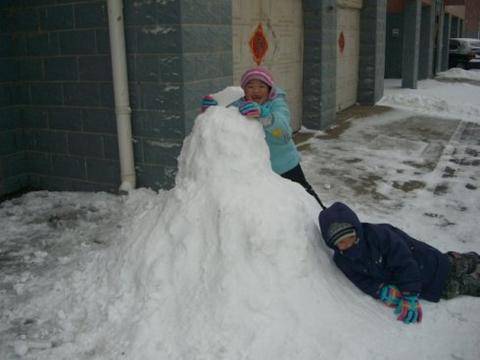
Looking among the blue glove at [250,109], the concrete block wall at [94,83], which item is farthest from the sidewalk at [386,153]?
the blue glove at [250,109]

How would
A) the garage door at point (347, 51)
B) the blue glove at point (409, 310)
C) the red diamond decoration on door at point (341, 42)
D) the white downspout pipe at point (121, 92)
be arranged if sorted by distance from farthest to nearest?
the garage door at point (347, 51) → the red diamond decoration on door at point (341, 42) → the white downspout pipe at point (121, 92) → the blue glove at point (409, 310)

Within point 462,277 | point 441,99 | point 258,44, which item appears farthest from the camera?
point 441,99

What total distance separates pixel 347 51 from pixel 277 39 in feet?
13.2

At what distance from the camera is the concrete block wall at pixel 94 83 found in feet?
16.7

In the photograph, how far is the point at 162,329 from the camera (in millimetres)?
2914

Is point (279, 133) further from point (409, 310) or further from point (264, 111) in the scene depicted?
point (409, 310)

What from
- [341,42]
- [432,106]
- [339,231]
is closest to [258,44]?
[341,42]

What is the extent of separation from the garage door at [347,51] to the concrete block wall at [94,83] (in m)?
6.05

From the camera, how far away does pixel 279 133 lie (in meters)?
3.77

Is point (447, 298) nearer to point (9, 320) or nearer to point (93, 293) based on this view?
point (93, 293)

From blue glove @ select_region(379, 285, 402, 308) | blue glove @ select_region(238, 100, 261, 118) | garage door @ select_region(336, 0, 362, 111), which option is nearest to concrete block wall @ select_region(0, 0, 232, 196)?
blue glove @ select_region(238, 100, 261, 118)

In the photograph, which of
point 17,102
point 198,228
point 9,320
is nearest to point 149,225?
point 198,228

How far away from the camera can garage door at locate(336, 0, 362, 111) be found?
1109cm

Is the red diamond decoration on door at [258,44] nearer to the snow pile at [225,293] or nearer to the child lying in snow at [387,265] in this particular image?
the snow pile at [225,293]
